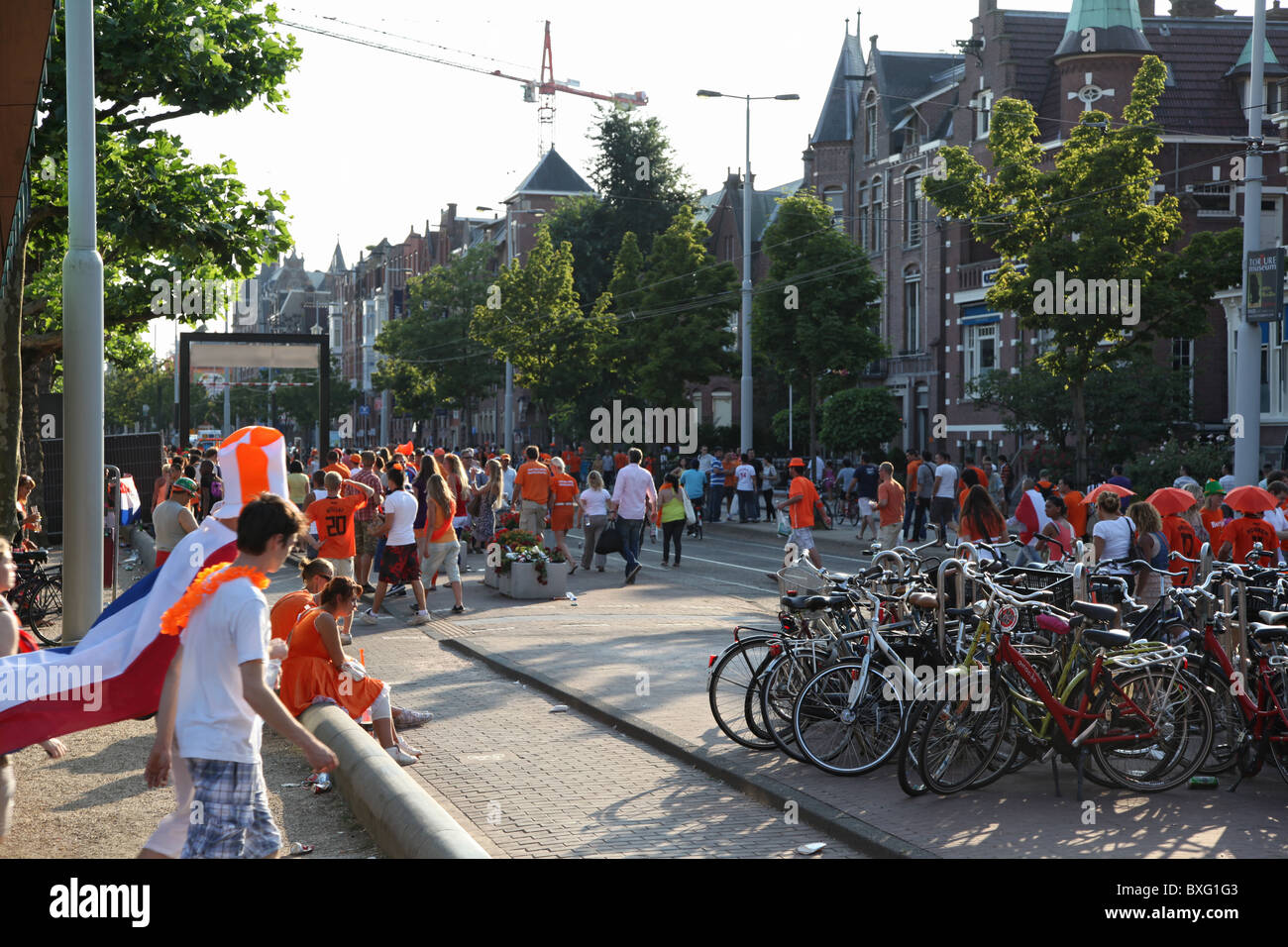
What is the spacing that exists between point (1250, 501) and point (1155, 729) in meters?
4.40

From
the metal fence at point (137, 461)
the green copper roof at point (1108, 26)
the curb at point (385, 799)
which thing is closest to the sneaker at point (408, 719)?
the curb at point (385, 799)

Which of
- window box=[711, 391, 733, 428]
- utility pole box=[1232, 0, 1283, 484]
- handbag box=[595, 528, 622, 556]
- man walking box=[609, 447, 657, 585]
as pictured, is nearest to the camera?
handbag box=[595, 528, 622, 556]

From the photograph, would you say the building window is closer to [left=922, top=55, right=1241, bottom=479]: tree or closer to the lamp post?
the lamp post

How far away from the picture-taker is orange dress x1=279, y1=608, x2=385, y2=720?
8305 mm

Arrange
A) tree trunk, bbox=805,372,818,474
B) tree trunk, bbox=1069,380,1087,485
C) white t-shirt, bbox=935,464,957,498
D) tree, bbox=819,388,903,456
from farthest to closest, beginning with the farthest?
tree, bbox=819,388,903,456 < tree trunk, bbox=805,372,818,474 < tree trunk, bbox=1069,380,1087,485 < white t-shirt, bbox=935,464,957,498

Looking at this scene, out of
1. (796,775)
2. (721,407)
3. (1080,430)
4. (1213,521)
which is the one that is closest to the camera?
(796,775)

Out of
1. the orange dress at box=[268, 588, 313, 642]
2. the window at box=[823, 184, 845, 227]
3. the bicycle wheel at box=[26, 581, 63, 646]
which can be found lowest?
the bicycle wheel at box=[26, 581, 63, 646]

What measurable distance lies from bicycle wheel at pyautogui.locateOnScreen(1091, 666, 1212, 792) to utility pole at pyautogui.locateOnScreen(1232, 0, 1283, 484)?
46.2 feet

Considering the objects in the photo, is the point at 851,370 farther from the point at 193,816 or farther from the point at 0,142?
the point at 193,816

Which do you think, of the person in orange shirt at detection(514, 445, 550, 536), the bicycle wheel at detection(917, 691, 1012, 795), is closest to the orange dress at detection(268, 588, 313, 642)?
the bicycle wheel at detection(917, 691, 1012, 795)

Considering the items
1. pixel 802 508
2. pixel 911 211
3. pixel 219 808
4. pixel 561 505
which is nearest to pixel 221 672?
pixel 219 808

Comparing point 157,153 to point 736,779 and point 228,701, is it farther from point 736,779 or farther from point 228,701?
point 228,701

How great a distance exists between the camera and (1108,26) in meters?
37.9
